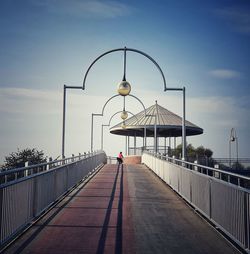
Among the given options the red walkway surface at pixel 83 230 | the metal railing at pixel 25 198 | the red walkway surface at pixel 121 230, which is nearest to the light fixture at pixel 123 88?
the metal railing at pixel 25 198

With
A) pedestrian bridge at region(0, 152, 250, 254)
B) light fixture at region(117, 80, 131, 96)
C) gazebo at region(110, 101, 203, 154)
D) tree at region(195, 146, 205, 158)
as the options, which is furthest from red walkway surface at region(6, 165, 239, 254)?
tree at region(195, 146, 205, 158)

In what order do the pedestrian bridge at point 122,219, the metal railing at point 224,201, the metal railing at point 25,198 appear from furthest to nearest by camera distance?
1. the pedestrian bridge at point 122,219
2. the metal railing at point 25,198
3. the metal railing at point 224,201

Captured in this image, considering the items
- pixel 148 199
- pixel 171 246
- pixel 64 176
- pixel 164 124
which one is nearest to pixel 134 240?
pixel 171 246

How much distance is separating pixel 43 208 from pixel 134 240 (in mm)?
3313

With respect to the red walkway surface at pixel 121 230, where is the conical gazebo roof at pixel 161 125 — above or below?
above

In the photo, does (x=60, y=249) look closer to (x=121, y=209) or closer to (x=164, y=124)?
(x=121, y=209)

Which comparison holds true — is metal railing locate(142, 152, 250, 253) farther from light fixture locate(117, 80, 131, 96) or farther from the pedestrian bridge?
light fixture locate(117, 80, 131, 96)

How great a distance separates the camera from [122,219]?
916 centimetres

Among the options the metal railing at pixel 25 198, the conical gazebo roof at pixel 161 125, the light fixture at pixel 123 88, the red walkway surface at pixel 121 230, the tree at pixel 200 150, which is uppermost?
the conical gazebo roof at pixel 161 125

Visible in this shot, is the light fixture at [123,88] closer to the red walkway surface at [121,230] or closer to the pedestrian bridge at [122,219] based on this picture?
the pedestrian bridge at [122,219]

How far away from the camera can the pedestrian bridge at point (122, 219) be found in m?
6.55

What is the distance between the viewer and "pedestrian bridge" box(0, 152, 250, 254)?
21.5ft

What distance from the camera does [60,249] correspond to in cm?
656

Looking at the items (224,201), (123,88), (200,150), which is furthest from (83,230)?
(200,150)
